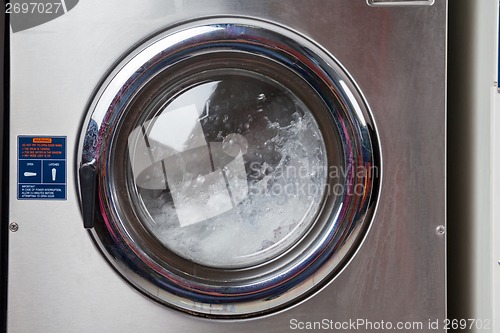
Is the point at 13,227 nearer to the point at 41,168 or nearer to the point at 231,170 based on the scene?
the point at 41,168

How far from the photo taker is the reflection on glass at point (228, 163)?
3.74 feet

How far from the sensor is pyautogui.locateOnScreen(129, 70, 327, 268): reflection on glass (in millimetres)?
1141

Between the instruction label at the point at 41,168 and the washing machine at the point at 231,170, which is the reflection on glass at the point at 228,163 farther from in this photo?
the instruction label at the point at 41,168

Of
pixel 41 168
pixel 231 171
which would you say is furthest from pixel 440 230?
pixel 41 168

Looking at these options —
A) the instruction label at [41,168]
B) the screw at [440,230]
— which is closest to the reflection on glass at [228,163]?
the instruction label at [41,168]

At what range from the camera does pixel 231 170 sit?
3.76ft

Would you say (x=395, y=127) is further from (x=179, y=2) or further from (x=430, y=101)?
(x=179, y=2)

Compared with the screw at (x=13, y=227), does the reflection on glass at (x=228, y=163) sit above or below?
above

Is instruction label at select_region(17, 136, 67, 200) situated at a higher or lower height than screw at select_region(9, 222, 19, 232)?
higher

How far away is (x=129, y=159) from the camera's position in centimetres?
115

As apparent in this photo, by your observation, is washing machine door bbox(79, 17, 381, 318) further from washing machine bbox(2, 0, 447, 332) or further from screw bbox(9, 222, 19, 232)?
screw bbox(9, 222, 19, 232)

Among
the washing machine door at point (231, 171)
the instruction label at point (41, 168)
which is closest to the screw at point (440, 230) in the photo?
the washing machine door at point (231, 171)

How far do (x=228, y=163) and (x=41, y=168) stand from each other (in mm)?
392

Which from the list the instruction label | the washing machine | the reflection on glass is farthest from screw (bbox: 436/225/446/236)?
the instruction label
